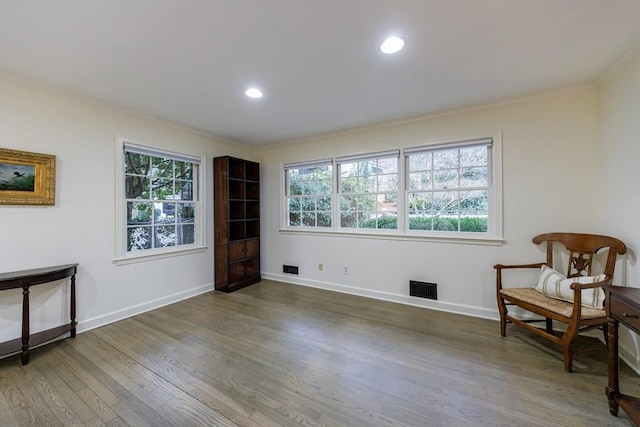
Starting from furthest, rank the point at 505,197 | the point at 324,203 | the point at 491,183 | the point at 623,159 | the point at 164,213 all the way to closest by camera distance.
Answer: the point at 324,203 < the point at 164,213 < the point at 491,183 < the point at 505,197 < the point at 623,159

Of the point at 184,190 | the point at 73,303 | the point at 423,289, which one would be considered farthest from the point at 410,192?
the point at 73,303

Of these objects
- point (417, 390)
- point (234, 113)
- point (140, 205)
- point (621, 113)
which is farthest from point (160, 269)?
point (621, 113)

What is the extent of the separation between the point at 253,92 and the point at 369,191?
198 cm

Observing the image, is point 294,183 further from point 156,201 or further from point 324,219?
point 156,201

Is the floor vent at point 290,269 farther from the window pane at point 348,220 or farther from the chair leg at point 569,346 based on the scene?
the chair leg at point 569,346

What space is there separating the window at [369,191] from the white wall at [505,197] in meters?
0.20

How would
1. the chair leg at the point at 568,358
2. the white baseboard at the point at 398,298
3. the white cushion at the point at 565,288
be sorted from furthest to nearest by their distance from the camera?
the white baseboard at the point at 398,298 → the white cushion at the point at 565,288 → the chair leg at the point at 568,358

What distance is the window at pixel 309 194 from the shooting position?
4.09m

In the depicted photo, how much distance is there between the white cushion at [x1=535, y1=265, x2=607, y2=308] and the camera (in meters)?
2.04

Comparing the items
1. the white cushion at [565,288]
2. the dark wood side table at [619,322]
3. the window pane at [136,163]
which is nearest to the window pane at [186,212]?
the window pane at [136,163]

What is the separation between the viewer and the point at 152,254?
10.8ft

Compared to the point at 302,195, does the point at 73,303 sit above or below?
below

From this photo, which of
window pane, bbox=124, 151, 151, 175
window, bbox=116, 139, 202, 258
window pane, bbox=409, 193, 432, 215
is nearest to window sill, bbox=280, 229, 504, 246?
window pane, bbox=409, 193, 432, 215

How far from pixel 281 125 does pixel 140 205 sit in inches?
80.8
